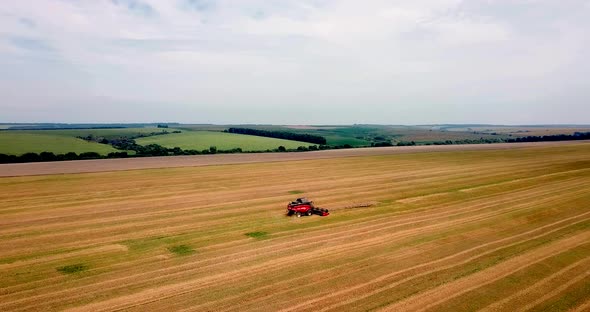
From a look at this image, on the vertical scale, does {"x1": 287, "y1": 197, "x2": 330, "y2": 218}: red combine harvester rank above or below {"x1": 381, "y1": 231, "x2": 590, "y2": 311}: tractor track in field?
above

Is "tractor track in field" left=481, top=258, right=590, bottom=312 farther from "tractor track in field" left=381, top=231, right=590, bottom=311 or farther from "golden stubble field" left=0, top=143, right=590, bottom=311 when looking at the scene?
"tractor track in field" left=381, top=231, right=590, bottom=311

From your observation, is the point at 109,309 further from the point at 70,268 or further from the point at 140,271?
the point at 70,268

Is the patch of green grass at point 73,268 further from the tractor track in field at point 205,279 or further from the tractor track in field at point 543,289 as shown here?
the tractor track in field at point 543,289

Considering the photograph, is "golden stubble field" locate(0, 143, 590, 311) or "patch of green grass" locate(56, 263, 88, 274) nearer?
"golden stubble field" locate(0, 143, 590, 311)

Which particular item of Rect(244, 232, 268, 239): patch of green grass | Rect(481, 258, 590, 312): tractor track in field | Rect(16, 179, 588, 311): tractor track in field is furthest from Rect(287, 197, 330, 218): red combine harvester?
Rect(481, 258, 590, 312): tractor track in field

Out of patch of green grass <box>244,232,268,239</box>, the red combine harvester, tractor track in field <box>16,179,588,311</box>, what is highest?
the red combine harvester
